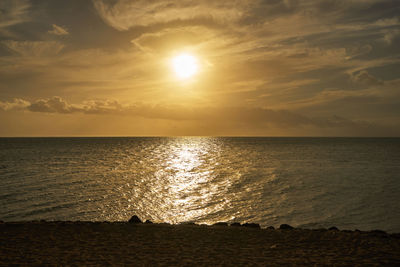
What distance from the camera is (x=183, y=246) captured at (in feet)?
45.5

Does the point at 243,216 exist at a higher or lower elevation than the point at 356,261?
lower

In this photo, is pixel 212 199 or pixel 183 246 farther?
pixel 212 199

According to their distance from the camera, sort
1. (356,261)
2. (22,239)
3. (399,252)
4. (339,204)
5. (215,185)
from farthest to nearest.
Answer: (215,185) < (339,204) < (22,239) < (399,252) < (356,261)

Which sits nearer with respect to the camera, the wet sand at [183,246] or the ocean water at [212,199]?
the wet sand at [183,246]

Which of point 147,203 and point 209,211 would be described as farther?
point 147,203

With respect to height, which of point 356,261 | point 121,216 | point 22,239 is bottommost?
point 121,216

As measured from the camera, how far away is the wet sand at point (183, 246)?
11766mm

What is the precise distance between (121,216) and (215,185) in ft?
59.7

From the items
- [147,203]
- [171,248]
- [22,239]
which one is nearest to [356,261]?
[171,248]

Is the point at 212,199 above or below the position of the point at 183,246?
below

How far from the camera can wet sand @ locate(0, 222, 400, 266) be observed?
11.8 m

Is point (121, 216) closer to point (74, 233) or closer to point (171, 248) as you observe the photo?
point (74, 233)

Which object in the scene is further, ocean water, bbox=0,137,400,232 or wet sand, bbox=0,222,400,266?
ocean water, bbox=0,137,400,232

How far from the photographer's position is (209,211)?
95.0ft
